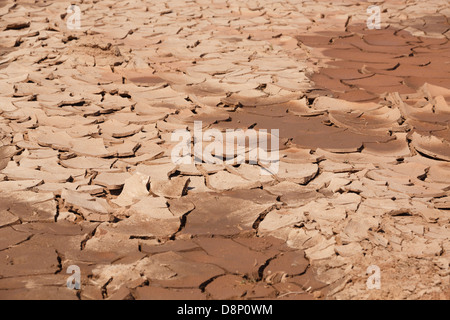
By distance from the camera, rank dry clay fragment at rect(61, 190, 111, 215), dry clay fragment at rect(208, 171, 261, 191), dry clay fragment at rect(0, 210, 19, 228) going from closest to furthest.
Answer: dry clay fragment at rect(0, 210, 19, 228)
dry clay fragment at rect(61, 190, 111, 215)
dry clay fragment at rect(208, 171, 261, 191)

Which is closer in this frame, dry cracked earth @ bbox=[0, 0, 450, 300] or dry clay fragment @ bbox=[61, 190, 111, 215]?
dry cracked earth @ bbox=[0, 0, 450, 300]

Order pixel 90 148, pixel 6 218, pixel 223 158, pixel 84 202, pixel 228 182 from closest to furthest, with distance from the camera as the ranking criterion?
pixel 6 218 < pixel 84 202 < pixel 228 182 < pixel 223 158 < pixel 90 148

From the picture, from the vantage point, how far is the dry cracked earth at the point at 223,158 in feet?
8.11

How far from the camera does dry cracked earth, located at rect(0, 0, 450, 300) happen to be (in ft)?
8.11

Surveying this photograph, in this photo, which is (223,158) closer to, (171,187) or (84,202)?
(171,187)

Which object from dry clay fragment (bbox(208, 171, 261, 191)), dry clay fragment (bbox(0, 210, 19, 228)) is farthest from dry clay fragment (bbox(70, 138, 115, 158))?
dry clay fragment (bbox(0, 210, 19, 228))

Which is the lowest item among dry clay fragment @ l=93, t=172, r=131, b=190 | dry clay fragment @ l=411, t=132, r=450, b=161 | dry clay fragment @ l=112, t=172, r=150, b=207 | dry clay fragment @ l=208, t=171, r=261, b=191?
dry clay fragment @ l=411, t=132, r=450, b=161

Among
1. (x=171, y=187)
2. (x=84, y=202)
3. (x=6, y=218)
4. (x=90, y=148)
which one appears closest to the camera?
(x=6, y=218)

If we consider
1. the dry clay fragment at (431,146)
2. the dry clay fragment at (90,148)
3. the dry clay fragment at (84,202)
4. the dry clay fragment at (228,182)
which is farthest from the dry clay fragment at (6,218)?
the dry clay fragment at (431,146)

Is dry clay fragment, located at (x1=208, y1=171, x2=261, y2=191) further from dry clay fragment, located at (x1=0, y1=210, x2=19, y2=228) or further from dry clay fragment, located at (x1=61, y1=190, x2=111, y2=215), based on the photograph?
dry clay fragment, located at (x1=0, y1=210, x2=19, y2=228)

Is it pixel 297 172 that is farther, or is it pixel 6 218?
pixel 297 172

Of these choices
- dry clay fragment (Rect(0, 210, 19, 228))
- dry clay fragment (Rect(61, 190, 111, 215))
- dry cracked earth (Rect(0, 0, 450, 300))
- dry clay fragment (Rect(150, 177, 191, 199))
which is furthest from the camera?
dry clay fragment (Rect(150, 177, 191, 199))

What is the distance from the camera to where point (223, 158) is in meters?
3.51

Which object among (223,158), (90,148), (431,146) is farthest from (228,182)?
(431,146)
